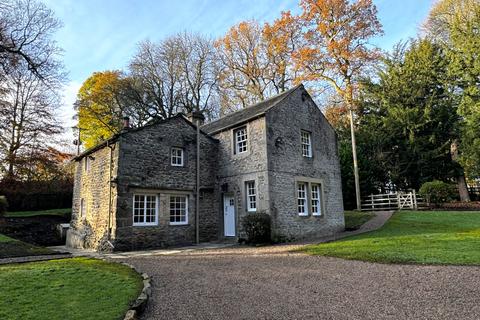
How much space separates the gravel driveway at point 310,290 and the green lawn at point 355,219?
31.2 feet

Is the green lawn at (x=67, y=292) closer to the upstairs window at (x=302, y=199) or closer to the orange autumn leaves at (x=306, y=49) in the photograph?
the upstairs window at (x=302, y=199)

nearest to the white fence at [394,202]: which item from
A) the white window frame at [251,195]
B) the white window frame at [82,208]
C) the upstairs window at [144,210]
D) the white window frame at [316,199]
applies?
the white window frame at [316,199]

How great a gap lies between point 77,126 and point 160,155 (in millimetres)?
20422

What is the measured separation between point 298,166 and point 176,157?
6087mm

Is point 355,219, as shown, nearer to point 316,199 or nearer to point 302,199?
point 316,199

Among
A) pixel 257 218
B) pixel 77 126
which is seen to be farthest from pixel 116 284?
pixel 77 126

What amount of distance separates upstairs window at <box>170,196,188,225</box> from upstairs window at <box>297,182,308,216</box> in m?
5.54

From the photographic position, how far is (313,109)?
Answer: 57.6 feet

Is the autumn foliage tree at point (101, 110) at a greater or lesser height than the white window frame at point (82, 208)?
greater

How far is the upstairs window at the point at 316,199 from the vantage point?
16480 mm

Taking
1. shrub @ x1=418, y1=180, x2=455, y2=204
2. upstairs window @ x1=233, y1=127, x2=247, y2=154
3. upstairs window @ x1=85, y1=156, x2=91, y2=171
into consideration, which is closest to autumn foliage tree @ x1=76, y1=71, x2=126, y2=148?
upstairs window @ x1=85, y1=156, x2=91, y2=171

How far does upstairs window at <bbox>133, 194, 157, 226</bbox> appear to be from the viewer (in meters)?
13.9

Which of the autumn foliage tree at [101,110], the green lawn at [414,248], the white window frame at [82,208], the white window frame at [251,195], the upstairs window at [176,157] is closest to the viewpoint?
the green lawn at [414,248]

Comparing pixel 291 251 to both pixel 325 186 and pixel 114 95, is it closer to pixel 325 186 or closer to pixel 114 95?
pixel 325 186
